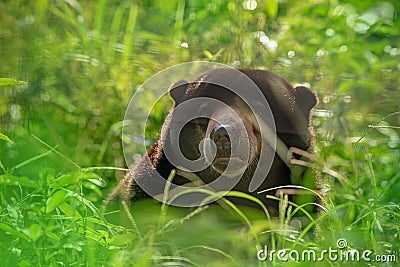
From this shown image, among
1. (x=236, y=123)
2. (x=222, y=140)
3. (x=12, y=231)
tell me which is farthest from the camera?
(x=236, y=123)

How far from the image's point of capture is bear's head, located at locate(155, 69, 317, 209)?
10.6 feet

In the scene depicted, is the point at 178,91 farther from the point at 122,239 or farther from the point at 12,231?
the point at 12,231

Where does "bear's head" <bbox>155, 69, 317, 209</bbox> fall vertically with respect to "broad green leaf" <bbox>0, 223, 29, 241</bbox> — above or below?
above

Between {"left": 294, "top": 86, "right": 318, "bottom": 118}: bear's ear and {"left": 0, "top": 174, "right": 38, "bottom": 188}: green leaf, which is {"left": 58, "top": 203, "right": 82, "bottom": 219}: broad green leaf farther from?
{"left": 294, "top": 86, "right": 318, "bottom": 118}: bear's ear

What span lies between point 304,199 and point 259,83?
24.9 inches

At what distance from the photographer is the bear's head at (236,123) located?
324cm

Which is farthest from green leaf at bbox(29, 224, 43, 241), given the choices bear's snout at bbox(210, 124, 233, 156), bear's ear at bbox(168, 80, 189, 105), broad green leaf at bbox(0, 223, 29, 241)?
bear's ear at bbox(168, 80, 189, 105)

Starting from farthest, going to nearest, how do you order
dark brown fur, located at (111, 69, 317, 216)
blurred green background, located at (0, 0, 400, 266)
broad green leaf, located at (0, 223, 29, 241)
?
blurred green background, located at (0, 0, 400, 266) → dark brown fur, located at (111, 69, 317, 216) → broad green leaf, located at (0, 223, 29, 241)

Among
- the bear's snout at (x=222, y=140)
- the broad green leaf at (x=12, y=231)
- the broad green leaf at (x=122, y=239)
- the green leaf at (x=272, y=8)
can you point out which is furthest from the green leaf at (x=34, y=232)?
the green leaf at (x=272, y=8)

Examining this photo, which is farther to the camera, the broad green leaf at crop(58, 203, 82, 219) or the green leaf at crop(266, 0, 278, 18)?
the green leaf at crop(266, 0, 278, 18)

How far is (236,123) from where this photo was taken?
330cm

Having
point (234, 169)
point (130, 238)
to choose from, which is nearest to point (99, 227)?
point (130, 238)

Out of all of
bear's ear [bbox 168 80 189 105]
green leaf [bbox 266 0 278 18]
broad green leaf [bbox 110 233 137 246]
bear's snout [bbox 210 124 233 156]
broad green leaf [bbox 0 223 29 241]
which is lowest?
broad green leaf [bbox 110 233 137 246]

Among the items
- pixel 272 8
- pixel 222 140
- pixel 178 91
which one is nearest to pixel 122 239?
pixel 222 140
